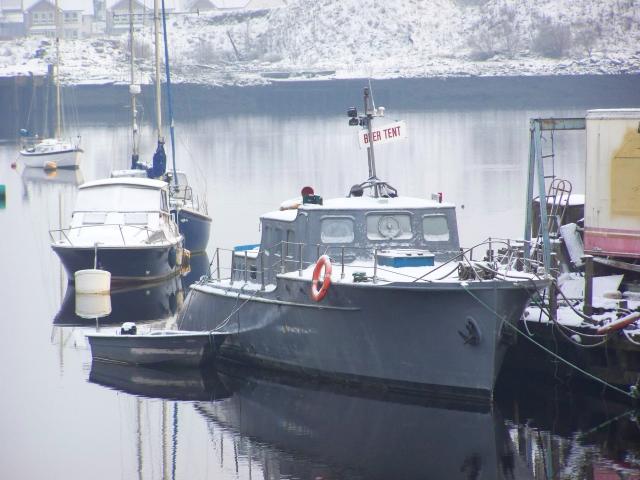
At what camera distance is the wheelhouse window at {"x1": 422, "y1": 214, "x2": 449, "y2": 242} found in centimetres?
2075

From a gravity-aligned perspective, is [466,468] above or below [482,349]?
below

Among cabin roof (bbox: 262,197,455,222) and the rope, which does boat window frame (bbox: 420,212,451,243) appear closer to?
cabin roof (bbox: 262,197,455,222)

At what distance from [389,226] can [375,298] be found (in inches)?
77.2

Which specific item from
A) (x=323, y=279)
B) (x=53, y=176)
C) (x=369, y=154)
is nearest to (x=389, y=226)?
(x=323, y=279)

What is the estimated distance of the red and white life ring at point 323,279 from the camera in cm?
1920

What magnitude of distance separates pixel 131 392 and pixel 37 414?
1594mm

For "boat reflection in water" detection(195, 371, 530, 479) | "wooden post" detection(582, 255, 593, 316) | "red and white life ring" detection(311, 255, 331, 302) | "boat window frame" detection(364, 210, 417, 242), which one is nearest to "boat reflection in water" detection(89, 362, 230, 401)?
"boat reflection in water" detection(195, 371, 530, 479)

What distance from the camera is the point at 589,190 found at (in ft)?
72.4

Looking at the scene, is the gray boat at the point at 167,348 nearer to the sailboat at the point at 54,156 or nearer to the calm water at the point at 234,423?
the calm water at the point at 234,423

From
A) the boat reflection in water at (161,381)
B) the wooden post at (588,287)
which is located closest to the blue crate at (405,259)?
the wooden post at (588,287)

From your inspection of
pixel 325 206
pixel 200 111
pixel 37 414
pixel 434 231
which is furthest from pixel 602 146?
pixel 200 111

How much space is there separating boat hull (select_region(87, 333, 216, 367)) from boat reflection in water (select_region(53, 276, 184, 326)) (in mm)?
4972

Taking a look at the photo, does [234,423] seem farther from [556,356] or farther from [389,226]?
[556,356]

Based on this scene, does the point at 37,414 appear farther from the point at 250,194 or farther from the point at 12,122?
the point at 12,122
